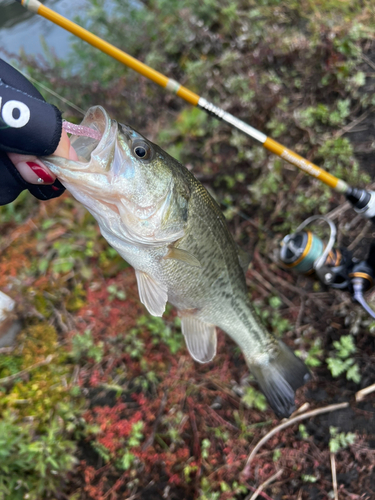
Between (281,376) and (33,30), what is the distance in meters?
5.90

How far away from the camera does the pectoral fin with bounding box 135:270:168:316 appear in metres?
1.95

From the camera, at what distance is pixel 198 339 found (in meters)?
2.37

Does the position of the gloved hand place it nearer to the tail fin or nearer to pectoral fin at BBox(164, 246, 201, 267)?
pectoral fin at BBox(164, 246, 201, 267)

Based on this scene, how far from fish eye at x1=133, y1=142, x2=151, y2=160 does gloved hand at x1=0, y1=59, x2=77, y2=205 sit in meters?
0.32

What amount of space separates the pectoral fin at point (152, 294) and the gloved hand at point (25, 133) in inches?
30.4

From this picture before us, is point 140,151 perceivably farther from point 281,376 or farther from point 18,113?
point 281,376

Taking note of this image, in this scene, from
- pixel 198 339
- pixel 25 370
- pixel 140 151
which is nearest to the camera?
pixel 140 151

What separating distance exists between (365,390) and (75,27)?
3607 mm

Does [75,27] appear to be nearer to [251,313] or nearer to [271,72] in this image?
[271,72]

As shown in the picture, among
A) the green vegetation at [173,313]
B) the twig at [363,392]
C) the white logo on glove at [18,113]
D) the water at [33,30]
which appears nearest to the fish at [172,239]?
the white logo on glove at [18,113]

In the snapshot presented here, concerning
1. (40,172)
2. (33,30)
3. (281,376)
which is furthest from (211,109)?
(33,30)

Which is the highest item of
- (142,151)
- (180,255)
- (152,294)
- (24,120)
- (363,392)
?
(24,120)

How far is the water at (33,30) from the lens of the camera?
4.79 m

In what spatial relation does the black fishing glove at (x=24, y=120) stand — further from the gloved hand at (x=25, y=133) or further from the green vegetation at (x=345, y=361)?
the green vegetation at (x=345, y=361)
